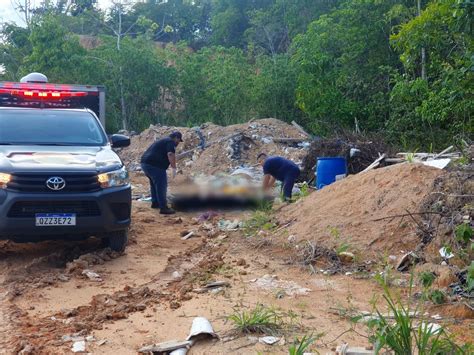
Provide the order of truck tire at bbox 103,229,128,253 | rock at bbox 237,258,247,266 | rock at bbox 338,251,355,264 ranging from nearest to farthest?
rock at bbox 338,251,355,264 → rock at bbox 237,258,247,266 → truck tire at bbox 103,229,128,253

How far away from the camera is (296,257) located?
7.21m

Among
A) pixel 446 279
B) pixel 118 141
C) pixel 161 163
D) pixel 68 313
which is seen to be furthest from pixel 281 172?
pixel 68 313

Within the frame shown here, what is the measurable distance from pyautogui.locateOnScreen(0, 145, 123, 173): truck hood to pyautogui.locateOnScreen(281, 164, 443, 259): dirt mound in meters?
2.82

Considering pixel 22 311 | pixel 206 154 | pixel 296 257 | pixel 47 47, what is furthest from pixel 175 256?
pixel 47 47

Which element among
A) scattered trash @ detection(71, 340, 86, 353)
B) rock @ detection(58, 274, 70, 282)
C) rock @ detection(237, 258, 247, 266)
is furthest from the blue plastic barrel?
scattered trash @ detection(71, 340, 86, 353)

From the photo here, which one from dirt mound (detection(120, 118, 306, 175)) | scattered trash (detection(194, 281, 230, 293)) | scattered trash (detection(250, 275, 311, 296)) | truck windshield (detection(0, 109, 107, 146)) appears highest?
truck windshield (detection(0, 109, 107, 146))

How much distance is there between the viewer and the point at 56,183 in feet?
21.5

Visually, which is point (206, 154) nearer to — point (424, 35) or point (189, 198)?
point (189, 198)

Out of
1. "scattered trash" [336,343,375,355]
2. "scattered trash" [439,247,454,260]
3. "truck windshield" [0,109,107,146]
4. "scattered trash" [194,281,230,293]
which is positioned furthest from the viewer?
"truck windshield" [0,109,107,146]

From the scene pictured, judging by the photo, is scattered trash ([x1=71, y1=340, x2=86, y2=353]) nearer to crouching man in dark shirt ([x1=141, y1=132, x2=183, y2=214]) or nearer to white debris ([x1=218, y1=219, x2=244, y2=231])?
white debris ([x1=218, y1=219, x2=244, y2=231])

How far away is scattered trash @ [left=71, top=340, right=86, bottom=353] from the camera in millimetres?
4188

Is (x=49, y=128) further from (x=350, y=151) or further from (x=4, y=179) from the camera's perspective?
(x=350, y=151)

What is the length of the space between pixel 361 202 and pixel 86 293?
4104 millimetres

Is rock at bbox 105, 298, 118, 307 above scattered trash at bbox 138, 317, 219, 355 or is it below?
below
